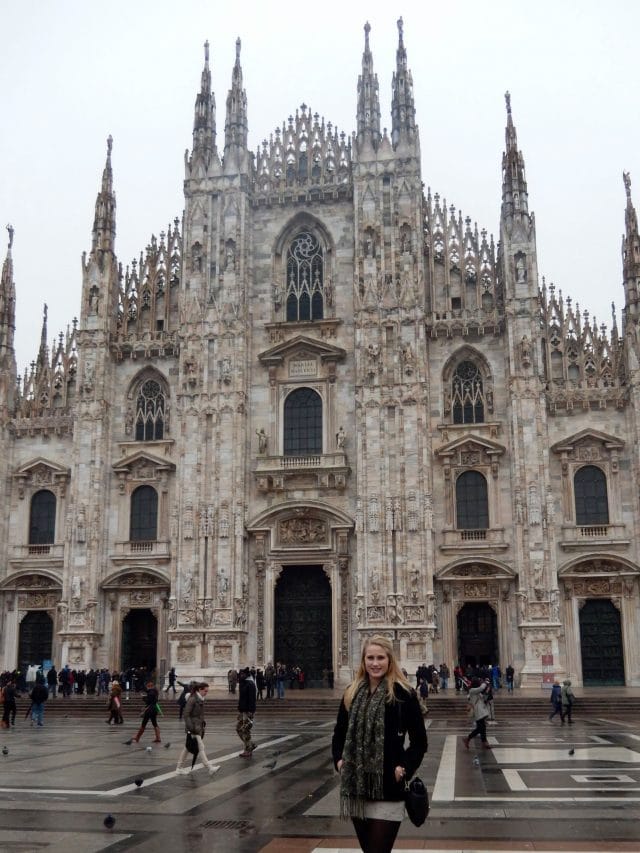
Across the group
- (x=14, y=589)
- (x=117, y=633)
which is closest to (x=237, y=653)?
(x=117, y=633)

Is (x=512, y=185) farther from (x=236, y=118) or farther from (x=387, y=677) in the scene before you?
(x=387, y=677)

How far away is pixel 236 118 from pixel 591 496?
23015 millimetres

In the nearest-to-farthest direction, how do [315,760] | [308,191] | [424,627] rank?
[315,760] → [424,627] → [308,191]

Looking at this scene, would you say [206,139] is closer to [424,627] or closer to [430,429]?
[430,429]

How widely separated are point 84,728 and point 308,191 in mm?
25840

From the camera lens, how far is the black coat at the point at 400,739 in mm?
6133

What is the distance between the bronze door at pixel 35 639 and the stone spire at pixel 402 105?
84.9 ft

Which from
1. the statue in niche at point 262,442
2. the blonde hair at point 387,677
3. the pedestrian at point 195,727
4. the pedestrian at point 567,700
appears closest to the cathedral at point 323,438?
the statue in niche at point 262,442

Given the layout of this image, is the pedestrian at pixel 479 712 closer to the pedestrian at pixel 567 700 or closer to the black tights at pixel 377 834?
the pedestrian at pixel 567 700

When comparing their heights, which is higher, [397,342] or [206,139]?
[206,139]

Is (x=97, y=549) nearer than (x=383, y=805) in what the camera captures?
No

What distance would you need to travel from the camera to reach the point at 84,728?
83.4 ft

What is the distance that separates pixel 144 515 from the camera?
4062 cm

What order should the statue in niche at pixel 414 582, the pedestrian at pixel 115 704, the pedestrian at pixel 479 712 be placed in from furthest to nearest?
1. the statue in niche at pixel 414 582
2. the pedestrian at pixel 115 704
3. the pedestrian at pixel 479 712
